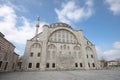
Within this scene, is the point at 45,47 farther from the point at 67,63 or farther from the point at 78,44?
the point at 78,44

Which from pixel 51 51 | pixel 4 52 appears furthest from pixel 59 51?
pixel 4 52

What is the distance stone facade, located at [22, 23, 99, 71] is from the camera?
27.6 meters

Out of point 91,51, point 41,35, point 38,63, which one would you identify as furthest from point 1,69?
point 91,51

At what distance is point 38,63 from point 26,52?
4866 millimetres

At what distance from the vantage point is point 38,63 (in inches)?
1085

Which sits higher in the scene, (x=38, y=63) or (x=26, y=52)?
(x=26, y=52)

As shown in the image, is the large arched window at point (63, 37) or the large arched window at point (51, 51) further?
the large arched window at point (63, 37)

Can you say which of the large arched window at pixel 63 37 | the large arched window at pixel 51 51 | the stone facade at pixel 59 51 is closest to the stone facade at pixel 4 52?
the stone facade at pixel 59 51

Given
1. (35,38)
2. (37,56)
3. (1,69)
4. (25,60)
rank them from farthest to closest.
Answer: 1. (35,38)
2. (37,56)
3. (25,60)
4. (1,69)

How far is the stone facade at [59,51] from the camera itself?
2761 centimetres

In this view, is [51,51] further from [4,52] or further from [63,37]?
[4,52]

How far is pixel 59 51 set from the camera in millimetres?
30688

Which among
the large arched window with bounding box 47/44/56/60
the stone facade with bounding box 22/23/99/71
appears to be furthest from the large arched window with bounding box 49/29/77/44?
the large arched window with bounding box 47/44/56/60

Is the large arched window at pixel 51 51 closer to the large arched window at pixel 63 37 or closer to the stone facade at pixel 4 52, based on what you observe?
the large arched window at pixel 63 37
